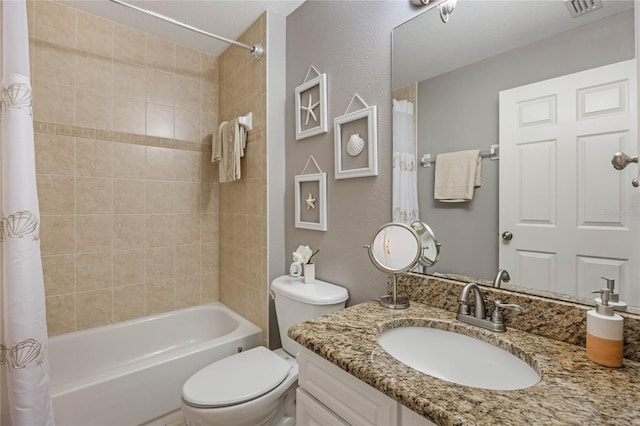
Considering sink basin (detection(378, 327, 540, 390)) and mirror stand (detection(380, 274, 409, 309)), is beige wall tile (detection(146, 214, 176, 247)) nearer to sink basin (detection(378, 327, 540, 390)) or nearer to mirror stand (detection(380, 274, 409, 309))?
mirror stand (detection(380, 274, 409, 309))

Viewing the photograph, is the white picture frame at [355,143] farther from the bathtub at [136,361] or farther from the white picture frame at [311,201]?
the bathtub at [136,361]

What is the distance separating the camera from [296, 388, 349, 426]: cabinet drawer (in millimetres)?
813

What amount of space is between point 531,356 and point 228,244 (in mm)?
2039

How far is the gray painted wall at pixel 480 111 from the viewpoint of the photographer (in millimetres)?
797

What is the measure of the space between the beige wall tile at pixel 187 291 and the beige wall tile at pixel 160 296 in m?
0.04

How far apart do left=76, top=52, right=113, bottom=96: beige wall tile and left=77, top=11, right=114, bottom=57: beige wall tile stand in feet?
0.16

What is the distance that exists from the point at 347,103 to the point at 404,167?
49 centimetres

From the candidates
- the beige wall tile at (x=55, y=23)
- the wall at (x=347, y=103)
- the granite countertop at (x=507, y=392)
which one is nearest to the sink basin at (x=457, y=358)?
the granite countertop at (x=507, y=392)

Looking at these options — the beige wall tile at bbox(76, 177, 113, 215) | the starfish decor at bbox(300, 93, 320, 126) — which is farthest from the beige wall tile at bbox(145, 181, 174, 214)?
the starfish decor at bbox(300, 93, 320, 126)

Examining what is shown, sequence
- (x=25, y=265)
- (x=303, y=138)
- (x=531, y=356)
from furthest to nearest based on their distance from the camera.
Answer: (x=303, y=138)
(x=25, y=265)
(x=531, y=356)

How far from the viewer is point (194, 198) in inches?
93.8

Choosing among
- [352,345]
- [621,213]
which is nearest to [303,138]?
[352,345]

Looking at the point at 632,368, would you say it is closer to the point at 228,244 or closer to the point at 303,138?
the point at 303,138

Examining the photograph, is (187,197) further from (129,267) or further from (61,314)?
(61,314)
